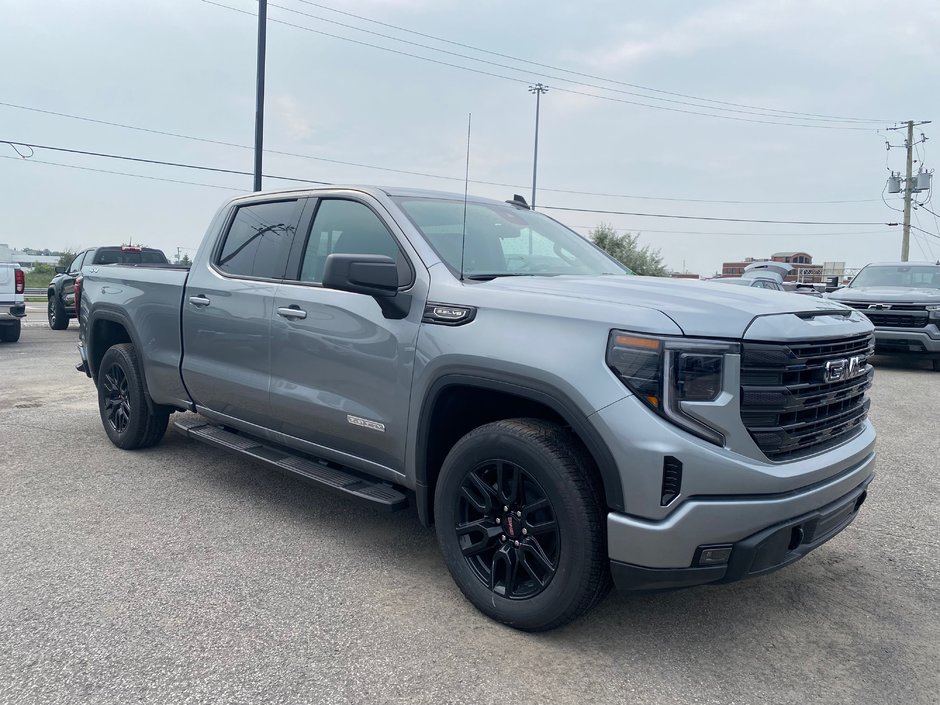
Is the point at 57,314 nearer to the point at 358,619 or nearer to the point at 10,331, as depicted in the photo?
the point at 10,331

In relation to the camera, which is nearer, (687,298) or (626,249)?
(687,298)

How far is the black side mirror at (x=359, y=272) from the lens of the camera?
3.19 meters

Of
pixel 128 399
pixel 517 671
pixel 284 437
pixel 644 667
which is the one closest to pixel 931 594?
pixel 644 667

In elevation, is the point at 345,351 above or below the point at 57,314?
above

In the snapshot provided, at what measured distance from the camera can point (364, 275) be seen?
10.5ft

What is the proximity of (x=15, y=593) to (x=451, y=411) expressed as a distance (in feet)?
6.91

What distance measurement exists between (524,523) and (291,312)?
72.5 inches

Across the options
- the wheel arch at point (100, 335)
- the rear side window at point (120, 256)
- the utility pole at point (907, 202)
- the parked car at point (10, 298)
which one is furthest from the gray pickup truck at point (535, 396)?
the utility pole at point (907, 202)

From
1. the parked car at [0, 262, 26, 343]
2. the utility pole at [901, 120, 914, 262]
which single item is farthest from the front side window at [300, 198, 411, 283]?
the utility pole at [901, 120, 914, 262]

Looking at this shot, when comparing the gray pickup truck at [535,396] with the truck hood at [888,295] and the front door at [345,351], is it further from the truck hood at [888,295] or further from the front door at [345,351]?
the truck hood at [888,295]

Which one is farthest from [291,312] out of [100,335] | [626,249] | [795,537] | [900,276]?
[626,249]

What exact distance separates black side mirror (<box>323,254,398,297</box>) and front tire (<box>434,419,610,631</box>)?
80 centimetres

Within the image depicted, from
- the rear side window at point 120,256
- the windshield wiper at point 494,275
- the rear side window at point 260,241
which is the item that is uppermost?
the rear side window at point 120,256

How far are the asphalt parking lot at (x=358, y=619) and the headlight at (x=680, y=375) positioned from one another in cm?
100
